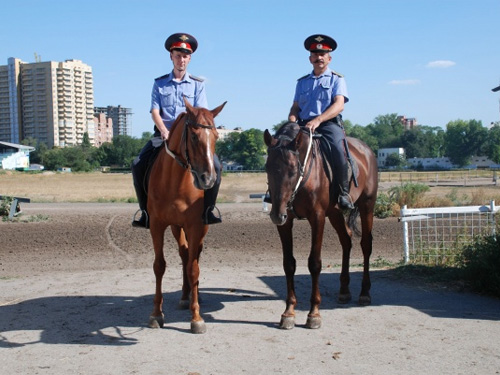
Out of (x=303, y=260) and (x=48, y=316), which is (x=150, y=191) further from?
(x=303, y=260)

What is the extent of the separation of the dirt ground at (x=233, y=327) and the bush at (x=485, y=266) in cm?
31

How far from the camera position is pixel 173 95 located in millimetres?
7516

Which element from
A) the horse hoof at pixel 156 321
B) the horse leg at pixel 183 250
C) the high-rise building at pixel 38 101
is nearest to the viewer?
the horse hoof at pixel 156 321

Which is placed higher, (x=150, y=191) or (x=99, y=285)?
(x=150, y=191)

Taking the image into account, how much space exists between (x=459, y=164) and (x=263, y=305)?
496 ft

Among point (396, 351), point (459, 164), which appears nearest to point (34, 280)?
point (396, 351)

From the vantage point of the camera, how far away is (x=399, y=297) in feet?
27.5

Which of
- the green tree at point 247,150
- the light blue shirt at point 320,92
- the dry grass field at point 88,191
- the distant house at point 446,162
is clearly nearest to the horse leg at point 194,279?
the light blue shirt at point 320,92

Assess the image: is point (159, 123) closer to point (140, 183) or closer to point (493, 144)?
point (140, 183)

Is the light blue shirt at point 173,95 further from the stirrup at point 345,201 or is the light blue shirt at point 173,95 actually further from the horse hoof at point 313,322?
the horse hoof at point 313,322

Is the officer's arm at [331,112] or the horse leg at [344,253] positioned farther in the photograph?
the horse leg at [344,253]

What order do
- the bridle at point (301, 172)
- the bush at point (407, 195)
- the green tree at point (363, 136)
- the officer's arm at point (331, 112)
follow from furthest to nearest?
1. the green tree at point (363, 136)
2. the bush at point (407, 195)
3. the officer's arm at point (331, 112)
4. the bridle at point (301, 172)

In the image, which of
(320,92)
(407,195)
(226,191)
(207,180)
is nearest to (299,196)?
(207,180)

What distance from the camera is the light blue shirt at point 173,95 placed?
24.7 ft
